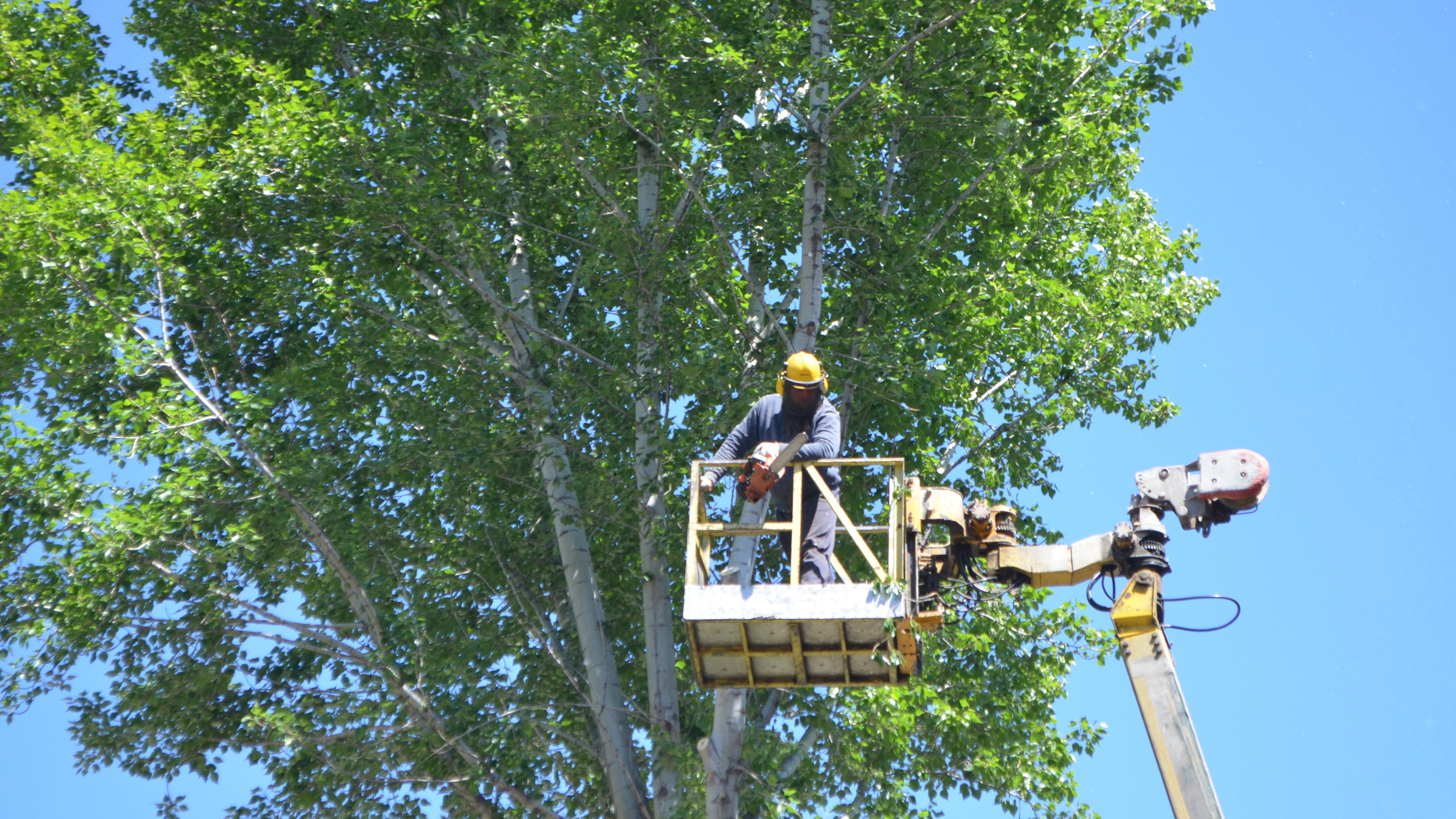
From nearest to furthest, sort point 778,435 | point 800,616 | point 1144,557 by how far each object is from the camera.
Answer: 1. point 1144,557
2. point 800,616
3. point 778,435

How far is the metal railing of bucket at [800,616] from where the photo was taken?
9031 mm

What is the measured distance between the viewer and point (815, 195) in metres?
13.8

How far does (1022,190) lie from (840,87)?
2.21 metres

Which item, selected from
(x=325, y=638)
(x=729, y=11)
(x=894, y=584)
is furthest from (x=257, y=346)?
(x=894, y=584)

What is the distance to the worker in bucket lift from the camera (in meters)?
9.66

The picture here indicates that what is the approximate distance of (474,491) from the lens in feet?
52.1

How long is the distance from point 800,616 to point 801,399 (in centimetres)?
159

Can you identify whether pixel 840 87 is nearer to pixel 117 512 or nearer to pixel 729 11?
pixel 729 11

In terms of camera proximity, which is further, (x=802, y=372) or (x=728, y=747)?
(x=728, y=747)

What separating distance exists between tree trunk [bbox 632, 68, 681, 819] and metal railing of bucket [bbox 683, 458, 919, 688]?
4227 mm

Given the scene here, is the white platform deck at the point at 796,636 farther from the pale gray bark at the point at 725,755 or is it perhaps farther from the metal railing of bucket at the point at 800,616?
the pale gray bark at the point at 725,755

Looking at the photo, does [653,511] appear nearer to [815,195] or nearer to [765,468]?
[815,195]

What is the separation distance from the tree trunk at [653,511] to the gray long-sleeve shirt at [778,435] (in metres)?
3.76

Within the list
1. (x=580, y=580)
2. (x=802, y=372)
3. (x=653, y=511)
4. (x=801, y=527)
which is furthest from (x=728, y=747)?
(x=802, y=372)
